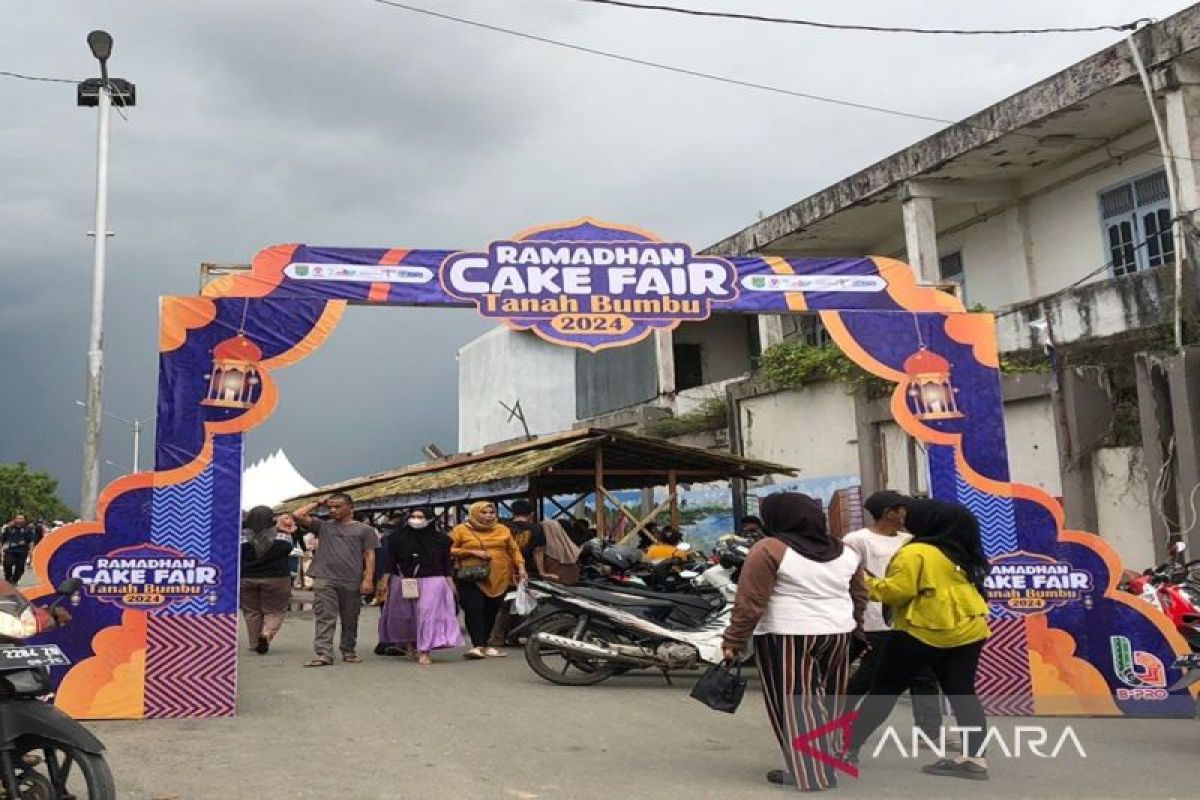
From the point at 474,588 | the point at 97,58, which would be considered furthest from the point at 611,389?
the point at 474,588

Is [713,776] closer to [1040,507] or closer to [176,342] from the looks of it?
[1040,507]

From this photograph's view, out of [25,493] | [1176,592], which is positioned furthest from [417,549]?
[25,493]

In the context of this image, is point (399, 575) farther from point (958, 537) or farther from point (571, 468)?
point (958, 537)

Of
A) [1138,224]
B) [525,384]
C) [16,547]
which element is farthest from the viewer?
[525,384]

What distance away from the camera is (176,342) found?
791cm

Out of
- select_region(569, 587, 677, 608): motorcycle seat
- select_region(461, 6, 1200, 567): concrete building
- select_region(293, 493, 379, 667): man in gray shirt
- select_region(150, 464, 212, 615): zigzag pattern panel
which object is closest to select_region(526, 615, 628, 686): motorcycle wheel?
select_region(569, 587, 677, 608): motorcycle seat

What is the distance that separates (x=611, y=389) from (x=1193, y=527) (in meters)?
15.5

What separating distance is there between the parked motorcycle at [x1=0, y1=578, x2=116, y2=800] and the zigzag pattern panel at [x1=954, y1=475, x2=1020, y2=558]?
6222 millimetres

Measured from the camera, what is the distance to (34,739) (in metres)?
4.41

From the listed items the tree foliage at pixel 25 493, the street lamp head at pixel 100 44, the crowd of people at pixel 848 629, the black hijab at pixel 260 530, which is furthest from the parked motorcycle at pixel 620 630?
the tree foliage at pixel 25 493

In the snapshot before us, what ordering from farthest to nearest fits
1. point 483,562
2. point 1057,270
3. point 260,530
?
point 1057,270
point 260,530
point 483,562

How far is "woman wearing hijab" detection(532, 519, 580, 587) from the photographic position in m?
12.1

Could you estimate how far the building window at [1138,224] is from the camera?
1456cm

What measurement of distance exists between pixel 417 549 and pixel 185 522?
3440 millimetres
